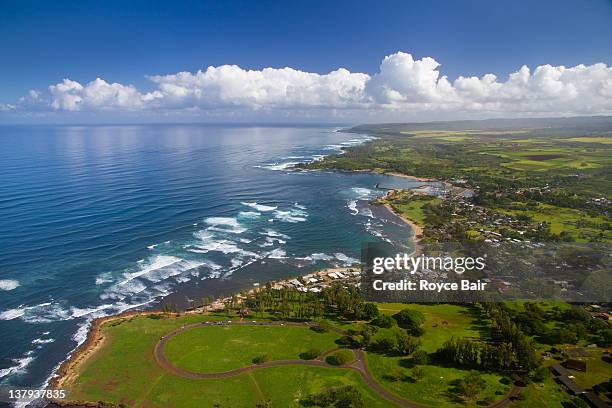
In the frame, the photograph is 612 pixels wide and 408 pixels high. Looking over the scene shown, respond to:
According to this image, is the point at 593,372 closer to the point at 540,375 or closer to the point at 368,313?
the point at 540,375

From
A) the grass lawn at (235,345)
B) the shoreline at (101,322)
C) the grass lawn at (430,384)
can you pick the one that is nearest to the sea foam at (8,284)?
the shoreline at (101,322)

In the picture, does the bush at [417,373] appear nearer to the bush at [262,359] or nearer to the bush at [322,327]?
the bush at [322,327]

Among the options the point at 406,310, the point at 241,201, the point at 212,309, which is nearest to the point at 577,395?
the point at 406,310

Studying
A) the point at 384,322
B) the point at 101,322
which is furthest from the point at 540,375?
the point at 101,322

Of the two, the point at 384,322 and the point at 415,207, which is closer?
the point at 384,322

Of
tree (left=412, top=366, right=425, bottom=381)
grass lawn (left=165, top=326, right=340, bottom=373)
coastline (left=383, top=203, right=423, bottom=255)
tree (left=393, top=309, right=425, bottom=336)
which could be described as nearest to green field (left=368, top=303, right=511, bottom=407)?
tree (left=412, top=366, right=425, bottom=381)

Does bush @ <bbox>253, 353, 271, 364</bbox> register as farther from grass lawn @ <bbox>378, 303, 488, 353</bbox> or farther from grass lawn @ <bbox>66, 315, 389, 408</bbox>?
grass lawn @ <bbox>378, 303, 488, 353</bbox>
